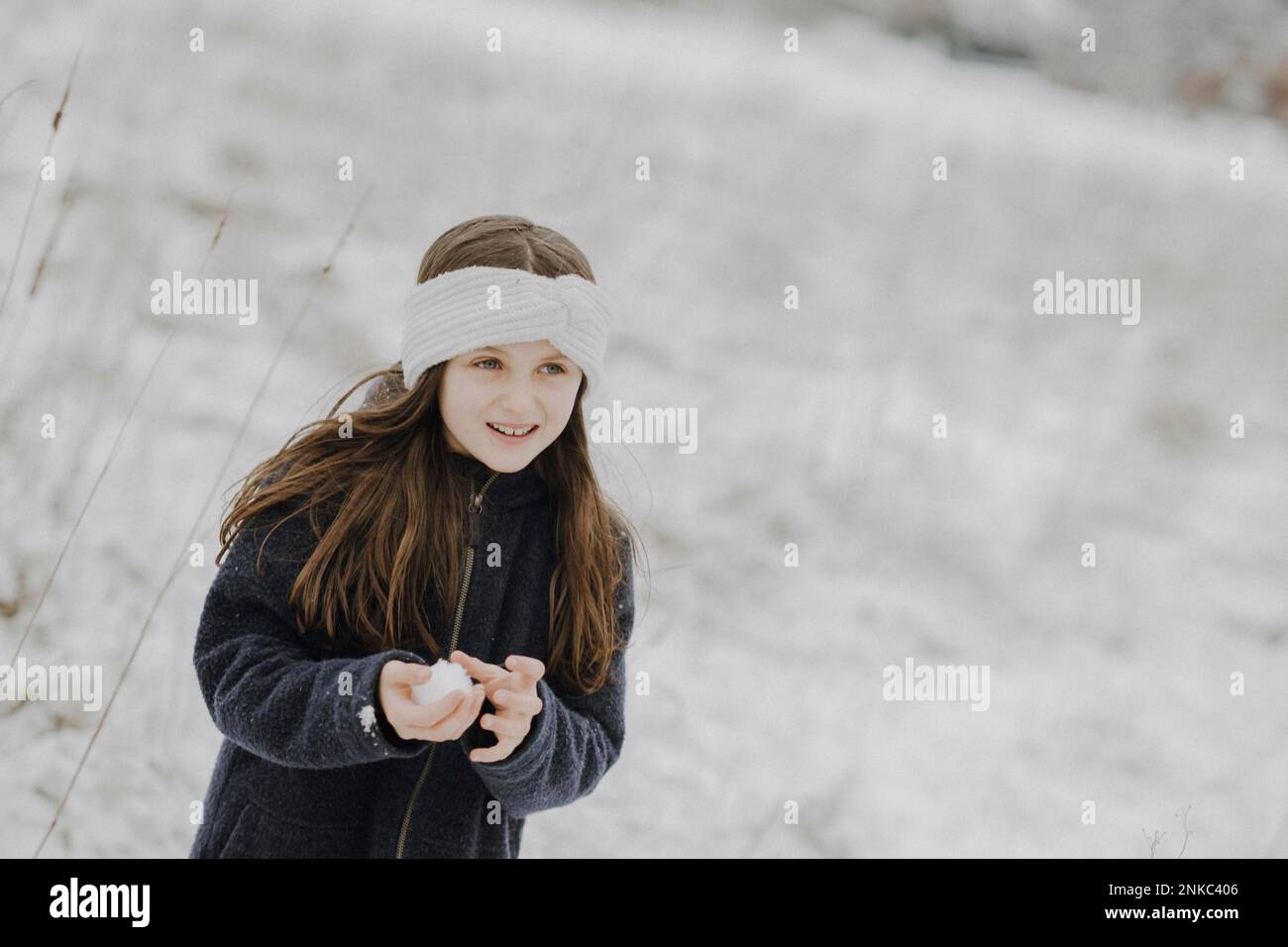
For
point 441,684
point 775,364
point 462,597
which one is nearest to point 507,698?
point 441,684

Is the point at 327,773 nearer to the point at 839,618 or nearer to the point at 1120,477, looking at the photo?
the point at 839,618

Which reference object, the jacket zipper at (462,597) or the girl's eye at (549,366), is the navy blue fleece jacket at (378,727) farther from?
the girl's eye at (549,366)

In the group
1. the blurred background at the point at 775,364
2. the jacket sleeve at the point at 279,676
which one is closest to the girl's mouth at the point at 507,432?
the jacket sleeve at the point at 279,676

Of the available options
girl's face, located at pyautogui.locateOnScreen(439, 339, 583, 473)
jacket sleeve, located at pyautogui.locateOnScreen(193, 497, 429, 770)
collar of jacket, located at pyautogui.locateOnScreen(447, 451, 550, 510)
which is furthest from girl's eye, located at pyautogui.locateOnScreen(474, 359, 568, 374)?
jacket sleeve, located at pyautogui.locateOnScreen(193, 497, 429, 770)

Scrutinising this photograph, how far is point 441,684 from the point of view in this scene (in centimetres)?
94

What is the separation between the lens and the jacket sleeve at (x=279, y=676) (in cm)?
96

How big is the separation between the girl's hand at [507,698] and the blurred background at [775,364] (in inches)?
33.3

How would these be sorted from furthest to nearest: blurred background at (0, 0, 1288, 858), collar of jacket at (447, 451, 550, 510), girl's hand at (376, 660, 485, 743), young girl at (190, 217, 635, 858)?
blurred background at (0, 0, 1288, 858) < collar of jacket at (447, 451, 550, 510) < young girl at (190, 217, 635, 858) < girl's hand at (376, 660, 485, 743)

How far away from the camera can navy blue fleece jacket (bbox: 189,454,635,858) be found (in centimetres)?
99

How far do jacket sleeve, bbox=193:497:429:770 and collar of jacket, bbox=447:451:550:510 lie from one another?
0.56 feet

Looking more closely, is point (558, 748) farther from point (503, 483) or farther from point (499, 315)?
point (499, 315)

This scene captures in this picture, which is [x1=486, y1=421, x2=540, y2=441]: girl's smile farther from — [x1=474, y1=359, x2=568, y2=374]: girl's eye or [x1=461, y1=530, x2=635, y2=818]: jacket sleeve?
[x1=461, y1=530, x2=635, y2=818]: jacket sleeve

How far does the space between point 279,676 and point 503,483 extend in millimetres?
302

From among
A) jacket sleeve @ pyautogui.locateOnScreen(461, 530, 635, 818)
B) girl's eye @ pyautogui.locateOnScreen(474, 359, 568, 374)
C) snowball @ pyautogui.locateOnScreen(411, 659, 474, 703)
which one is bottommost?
jacket sleeve @ pyautogui.locateOnScreen(461, 530, 635, 818)
